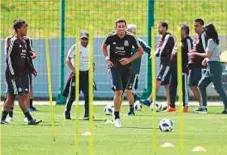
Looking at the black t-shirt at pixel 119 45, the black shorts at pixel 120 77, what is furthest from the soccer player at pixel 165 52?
the black shorts at pixel 120 77

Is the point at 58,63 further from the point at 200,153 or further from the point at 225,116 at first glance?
the point at 200,153

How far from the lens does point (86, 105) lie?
19.3 metres

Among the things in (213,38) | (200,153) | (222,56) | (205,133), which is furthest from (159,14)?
(200,153)

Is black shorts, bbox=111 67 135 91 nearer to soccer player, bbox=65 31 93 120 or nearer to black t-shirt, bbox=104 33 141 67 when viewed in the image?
black t-shirt, bbox=104 33 141 67

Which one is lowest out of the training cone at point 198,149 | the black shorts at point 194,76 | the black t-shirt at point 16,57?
the training cone at point 198,149

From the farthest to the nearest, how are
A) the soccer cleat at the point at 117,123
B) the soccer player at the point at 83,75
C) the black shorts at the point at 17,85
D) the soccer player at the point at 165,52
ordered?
the soccer player at the point at 165,52
the soccer player at the point at 83,75
the black shorts at the point at 17,85
the soccer cleat at the point at 117,123

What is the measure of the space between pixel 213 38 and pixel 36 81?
680 cm

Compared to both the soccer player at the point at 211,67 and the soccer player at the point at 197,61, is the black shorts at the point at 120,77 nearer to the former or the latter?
the soccer player at the point at 211,67

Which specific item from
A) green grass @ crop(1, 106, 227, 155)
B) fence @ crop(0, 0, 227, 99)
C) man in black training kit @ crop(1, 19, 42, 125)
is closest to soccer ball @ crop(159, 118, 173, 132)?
green grass @ crop(1, 106, 227, 155)

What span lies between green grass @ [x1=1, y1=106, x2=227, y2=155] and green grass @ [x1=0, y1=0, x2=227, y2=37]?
6.79 m

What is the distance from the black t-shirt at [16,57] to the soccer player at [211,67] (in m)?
5.39

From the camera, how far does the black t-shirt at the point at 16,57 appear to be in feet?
57.8

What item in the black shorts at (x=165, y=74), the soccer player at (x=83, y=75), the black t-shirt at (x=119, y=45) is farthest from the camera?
the black shorts at (x=165, y=74)

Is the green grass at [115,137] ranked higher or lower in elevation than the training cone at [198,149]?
lower
